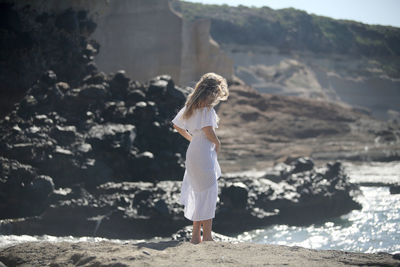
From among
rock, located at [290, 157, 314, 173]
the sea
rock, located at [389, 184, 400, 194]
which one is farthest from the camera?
rock, located at [290, 157, 314, 173]

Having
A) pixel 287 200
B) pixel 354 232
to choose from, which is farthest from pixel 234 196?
pixel 354 232

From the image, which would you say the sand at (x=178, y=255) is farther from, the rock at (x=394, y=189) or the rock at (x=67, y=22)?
the rock at (x=394, y=189)

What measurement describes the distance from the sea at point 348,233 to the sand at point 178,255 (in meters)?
3.69

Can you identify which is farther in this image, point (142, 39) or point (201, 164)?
point (142, 39)

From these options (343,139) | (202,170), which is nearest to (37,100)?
(202,170)

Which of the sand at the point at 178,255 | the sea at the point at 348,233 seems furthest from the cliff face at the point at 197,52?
the sand at the point at 178,255

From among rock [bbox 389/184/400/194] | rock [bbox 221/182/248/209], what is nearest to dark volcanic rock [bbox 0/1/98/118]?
rock [bbox 221/182/248/209]

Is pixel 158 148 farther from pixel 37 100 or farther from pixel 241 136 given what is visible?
pixel 241 136

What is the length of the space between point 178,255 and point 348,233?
7.63 meters

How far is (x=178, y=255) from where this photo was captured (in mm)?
4746

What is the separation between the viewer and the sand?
456 cm

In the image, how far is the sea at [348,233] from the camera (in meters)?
10.2

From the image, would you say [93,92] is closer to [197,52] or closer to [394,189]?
[394,189]

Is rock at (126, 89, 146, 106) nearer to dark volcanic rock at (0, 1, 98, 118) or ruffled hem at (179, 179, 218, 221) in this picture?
dark volcanic rock at (0, 1, 98, 118)
